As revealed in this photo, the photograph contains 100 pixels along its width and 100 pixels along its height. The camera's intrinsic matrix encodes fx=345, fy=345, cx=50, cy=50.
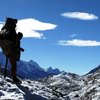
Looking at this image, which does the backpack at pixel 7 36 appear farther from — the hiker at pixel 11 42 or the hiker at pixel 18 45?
the hiker at pixel 18 45

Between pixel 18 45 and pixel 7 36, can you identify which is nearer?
pixel 7 36

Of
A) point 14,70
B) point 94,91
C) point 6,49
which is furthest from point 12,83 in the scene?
point 94,91

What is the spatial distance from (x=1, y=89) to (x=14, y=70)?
2.50 metres

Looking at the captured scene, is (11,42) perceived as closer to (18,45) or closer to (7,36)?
(7,36)

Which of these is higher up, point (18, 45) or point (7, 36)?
point (7, 36)

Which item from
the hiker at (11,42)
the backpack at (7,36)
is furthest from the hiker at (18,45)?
the backpack at (7,36)

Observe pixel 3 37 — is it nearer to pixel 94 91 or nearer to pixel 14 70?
pixel 14 70

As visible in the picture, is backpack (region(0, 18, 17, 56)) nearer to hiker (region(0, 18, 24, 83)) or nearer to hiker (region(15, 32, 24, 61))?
hiker (region(0, 18, 24, 83))

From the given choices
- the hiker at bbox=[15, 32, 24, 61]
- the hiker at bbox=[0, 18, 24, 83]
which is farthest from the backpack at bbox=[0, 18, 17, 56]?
the hiker at bbox=[15, 32, 24, 61]

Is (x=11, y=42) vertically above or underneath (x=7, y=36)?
underneath

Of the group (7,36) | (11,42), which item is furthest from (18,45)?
(7,36)

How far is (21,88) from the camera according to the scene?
79.1ft

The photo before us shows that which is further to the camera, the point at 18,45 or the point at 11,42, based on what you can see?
the point at 18,45

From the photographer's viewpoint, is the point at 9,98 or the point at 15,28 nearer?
the point at 9,98
